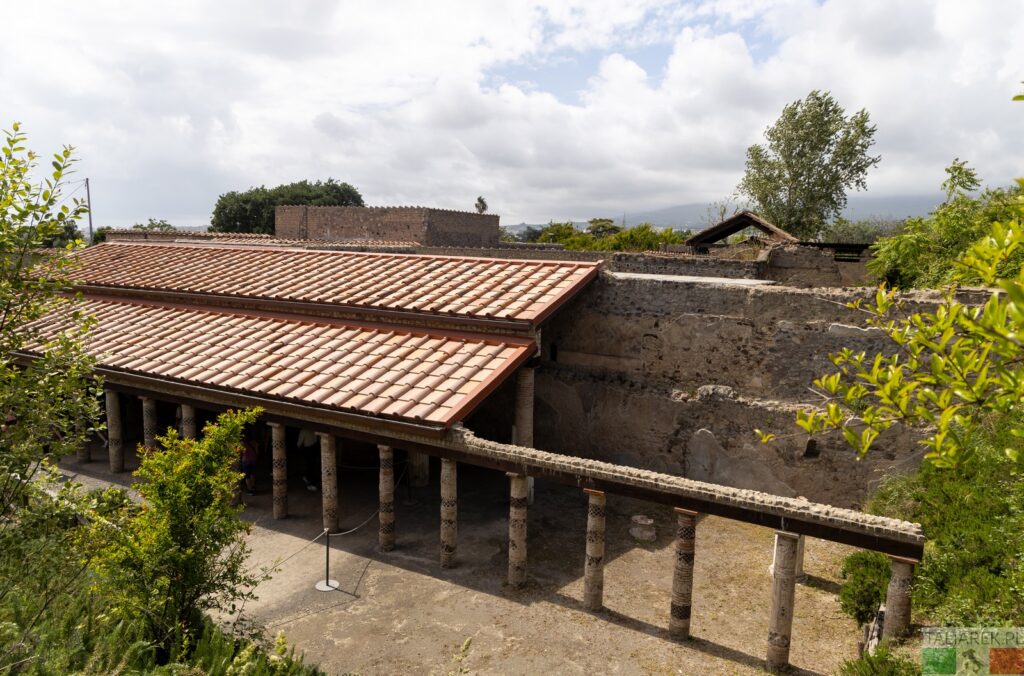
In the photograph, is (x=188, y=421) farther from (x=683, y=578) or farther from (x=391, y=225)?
(x=391, y=225)

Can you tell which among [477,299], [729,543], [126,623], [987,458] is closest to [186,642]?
[126,623]

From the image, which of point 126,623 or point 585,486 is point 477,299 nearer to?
point 585,486

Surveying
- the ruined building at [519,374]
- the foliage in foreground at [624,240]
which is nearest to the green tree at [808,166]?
the foliage in foreground at [624,240]

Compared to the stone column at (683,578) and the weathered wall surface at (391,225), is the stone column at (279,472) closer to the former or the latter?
the stone column at (683,578)

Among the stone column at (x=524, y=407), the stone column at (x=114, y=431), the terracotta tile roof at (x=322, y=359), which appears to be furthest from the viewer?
the stone column at (x=114, y=431)

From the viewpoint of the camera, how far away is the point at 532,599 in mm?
8227

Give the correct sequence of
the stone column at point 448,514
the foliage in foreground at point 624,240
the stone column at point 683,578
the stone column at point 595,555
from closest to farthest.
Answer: the stone column at point 683,578 → the stone column at point 595,555 → the stone column at point 448,514 → the foliage in foreground at point 624,240

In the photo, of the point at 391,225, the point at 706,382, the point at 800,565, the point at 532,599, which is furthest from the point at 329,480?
the point at 391,225

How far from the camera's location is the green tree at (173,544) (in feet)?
19.3

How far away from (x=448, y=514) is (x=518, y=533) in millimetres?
1099

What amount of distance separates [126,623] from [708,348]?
877cm

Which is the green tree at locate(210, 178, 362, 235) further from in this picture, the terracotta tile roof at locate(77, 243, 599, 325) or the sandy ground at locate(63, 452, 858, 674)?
the sandy ground at locate(63, 452, 858, 674)

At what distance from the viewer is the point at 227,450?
6500mm

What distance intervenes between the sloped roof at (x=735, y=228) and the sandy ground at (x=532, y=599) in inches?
646
